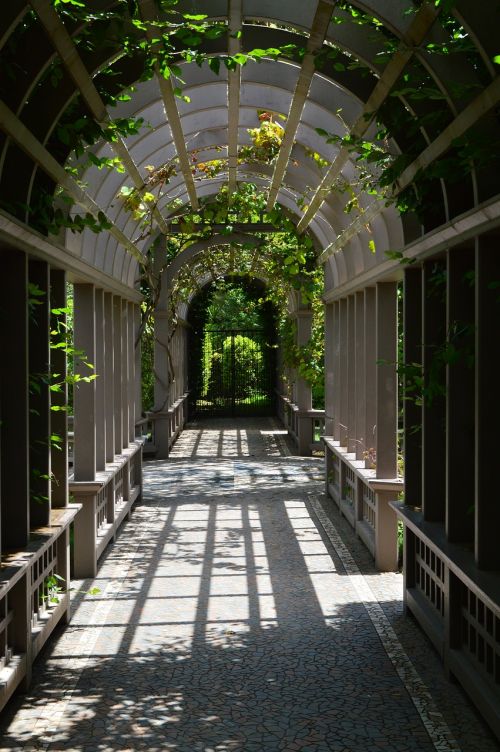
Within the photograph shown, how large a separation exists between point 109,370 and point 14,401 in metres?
3.96

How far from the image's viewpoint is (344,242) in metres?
9.50

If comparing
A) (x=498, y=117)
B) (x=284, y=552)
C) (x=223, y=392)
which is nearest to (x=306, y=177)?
(x=284, y=552)

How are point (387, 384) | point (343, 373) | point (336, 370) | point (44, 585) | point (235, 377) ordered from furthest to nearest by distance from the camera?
1. point (235, 377)
2. point (336, 370)
3. point (343, 373)
4. point (387, 384)
5. point (44, 585)

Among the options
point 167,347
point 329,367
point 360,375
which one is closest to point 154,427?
point 167,347

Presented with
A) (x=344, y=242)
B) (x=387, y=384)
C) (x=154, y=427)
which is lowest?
(x=154, y=427)

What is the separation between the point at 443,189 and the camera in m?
5.31

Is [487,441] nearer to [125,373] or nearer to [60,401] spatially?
[60,401]

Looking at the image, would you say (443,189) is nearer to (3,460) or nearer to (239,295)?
(3,460)

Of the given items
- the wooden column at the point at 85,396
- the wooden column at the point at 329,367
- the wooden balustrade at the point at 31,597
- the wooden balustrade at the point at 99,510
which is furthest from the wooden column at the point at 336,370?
the wooden balustrade at the point at 31,597

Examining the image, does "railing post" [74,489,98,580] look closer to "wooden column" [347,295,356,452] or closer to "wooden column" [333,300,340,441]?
A: "wooden column" [347,295,356,452]

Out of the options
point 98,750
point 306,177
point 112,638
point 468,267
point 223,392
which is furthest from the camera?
point 223,392

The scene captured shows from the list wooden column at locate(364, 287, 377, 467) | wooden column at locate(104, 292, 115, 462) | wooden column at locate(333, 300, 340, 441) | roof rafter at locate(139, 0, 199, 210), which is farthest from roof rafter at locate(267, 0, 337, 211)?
wooden column at locate(333, 300, 340, 441)

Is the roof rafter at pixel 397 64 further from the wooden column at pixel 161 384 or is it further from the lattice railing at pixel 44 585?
the wooden column at pixel 161 384

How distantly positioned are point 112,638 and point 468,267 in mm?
3257
